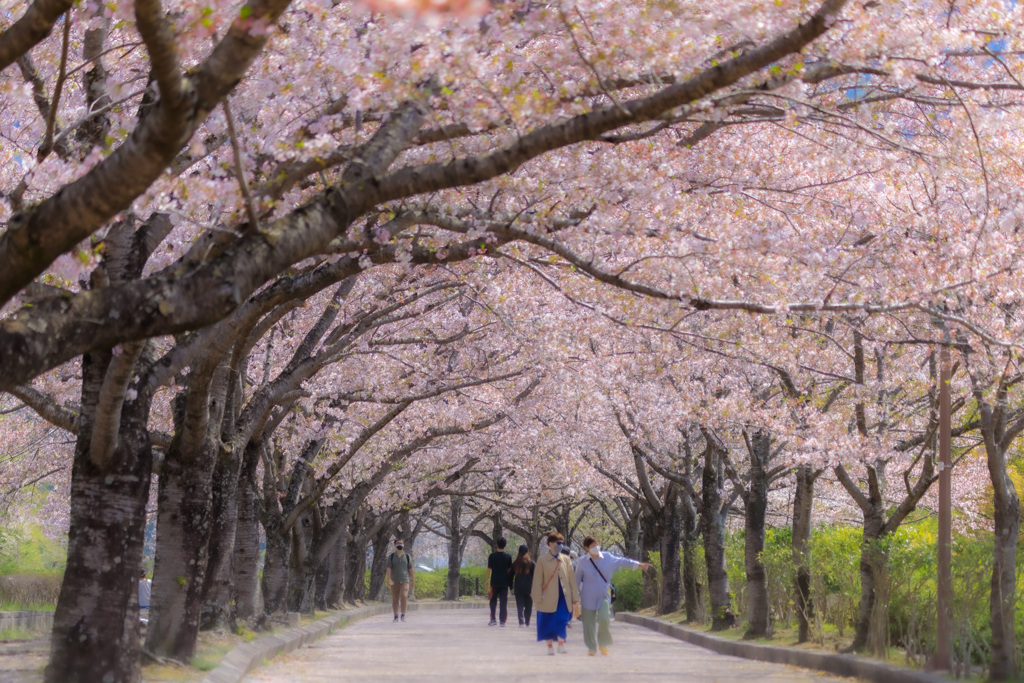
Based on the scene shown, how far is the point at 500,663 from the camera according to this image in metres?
15.3

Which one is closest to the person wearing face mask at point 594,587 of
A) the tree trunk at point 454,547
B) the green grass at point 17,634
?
the green grass at point 17,634

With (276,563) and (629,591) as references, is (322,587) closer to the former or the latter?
(276,563)

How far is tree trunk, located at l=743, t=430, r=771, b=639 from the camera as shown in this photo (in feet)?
62.1

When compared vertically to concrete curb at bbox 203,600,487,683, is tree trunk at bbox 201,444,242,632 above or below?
above

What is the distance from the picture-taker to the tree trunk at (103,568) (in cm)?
877

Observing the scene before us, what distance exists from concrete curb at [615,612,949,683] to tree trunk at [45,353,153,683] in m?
7.00

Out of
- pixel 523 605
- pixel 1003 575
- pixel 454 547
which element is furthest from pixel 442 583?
pixel 1003 575

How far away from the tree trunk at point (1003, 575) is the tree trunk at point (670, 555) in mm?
20150

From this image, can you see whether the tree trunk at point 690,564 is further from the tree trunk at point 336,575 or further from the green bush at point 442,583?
the green bush at point 442,583

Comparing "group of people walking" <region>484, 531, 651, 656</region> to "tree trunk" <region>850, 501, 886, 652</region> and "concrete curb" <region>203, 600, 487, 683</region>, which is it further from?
"concrete curb" <region>203, 600, 487, 683</region>

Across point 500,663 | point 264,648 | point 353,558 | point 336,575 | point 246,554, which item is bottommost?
point 500,663

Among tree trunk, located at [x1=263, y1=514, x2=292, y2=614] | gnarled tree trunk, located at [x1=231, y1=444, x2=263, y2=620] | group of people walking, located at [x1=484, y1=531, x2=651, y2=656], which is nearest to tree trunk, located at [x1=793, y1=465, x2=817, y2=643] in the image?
group of people walking, located at [x1=484, y1=531, x2=651, y2=656]

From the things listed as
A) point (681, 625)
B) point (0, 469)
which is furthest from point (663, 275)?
point (0, 469)

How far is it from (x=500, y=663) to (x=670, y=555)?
16.4 m
